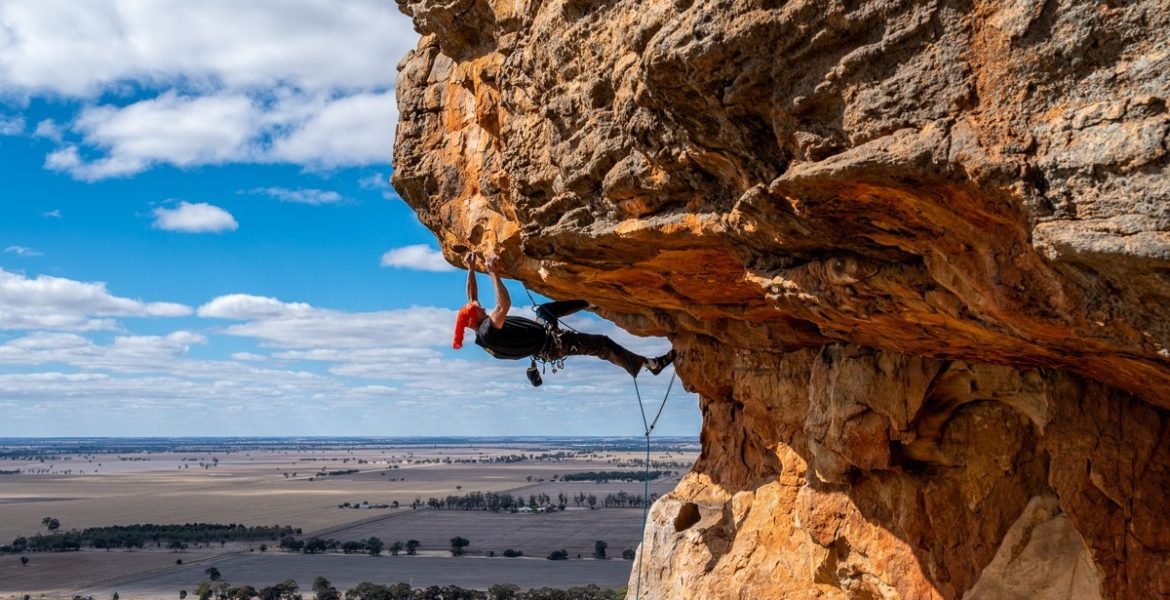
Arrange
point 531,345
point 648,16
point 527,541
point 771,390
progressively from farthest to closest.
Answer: point 527,541 → point 531,345 → point 771,390 → point 648,16

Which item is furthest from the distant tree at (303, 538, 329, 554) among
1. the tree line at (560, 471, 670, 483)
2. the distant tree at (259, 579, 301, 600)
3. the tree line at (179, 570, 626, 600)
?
the tree line at (560, 471, 670, 483)

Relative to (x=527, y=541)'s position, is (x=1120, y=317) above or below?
above

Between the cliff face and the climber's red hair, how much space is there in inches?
24.9

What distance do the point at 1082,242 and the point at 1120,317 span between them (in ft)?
2.27

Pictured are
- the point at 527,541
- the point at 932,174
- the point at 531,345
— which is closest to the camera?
the point at 932,174

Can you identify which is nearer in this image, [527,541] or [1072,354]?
[1072,354]

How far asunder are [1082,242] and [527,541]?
73.4 meters

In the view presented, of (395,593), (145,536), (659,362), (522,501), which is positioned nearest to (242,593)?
(395,593)

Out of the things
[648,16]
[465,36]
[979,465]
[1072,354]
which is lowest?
[979,465]

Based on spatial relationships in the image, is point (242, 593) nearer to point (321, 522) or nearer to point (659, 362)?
point (321, 522)

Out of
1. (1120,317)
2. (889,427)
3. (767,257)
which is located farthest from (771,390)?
(1120,317)

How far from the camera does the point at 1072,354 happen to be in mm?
5852

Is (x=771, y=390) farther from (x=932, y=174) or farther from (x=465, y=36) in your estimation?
(x=932, y=174)

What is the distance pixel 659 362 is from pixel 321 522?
85.6 meters
